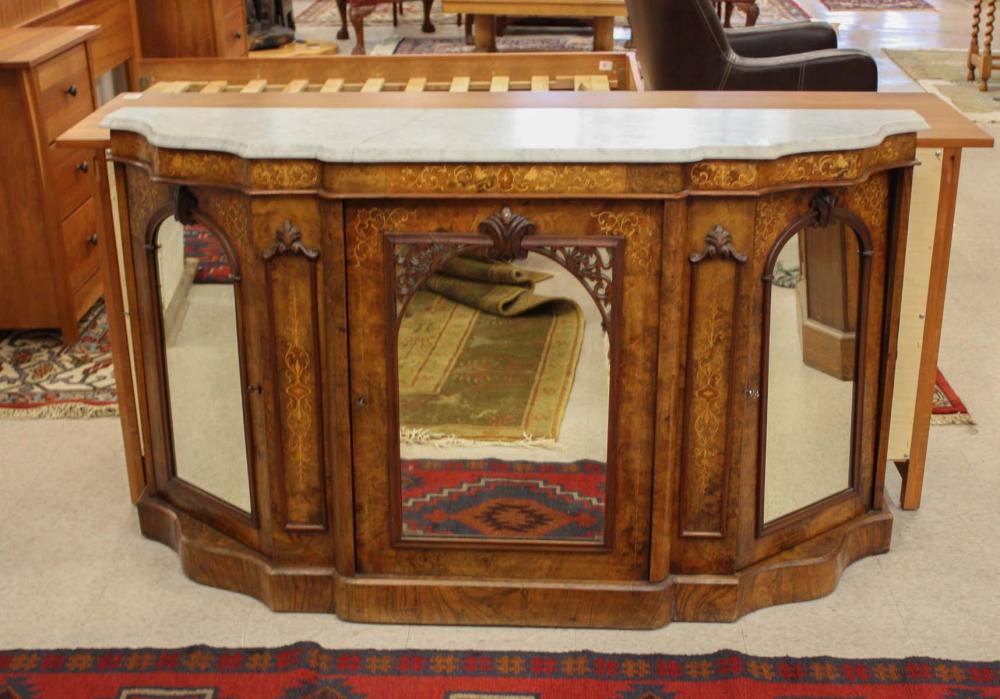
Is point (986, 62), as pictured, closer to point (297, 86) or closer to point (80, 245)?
point (297, 86)

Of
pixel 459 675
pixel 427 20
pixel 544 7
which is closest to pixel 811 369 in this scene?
pixel 459 675

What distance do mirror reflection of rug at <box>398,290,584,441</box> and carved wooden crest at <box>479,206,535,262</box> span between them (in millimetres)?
206

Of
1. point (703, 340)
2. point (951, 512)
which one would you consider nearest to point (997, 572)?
point (951, 512)

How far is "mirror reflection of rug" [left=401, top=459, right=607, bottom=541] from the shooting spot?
254 centimetres

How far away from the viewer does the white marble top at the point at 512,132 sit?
224cm

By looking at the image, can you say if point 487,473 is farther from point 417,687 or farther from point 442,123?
point 442,123

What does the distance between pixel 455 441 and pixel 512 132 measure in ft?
2.08

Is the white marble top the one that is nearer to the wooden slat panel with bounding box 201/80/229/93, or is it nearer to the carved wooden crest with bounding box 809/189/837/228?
the carved wooden crest with bounding box 809/189/837/228

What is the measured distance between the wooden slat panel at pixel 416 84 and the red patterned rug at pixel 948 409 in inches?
70.5

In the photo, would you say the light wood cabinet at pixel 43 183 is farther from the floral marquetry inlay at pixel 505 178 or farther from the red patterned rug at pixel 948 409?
the red patterned rug at pixel 948 409

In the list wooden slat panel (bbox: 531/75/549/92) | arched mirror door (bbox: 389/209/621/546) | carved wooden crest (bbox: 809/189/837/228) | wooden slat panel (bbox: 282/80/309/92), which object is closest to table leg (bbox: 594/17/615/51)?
wooden slat panel (bbox: 531/75/549/92)

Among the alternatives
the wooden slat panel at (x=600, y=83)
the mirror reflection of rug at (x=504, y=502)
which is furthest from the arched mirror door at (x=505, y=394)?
the wooden slat panel at (x=600, y=83)

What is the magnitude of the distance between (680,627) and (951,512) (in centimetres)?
81

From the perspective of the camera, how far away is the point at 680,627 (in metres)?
2.58
